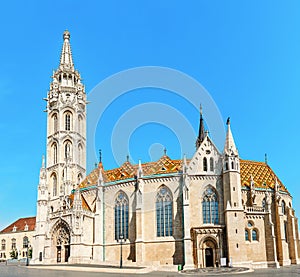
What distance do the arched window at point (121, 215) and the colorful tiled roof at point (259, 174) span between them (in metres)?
17.4

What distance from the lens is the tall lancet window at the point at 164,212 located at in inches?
2217

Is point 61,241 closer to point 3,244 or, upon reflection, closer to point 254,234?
point 254,234

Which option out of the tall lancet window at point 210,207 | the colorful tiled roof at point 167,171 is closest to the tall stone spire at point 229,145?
the tall lancet window at point 210,207

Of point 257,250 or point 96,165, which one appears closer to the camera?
point 257,250

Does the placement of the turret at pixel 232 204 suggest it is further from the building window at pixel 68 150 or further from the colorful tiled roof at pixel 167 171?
the building window at pixel 68 150

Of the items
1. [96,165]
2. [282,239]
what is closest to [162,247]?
[282,239]

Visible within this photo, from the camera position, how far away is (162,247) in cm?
5544

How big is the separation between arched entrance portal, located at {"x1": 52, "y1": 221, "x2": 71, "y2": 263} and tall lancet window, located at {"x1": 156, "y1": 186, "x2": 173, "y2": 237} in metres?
12.5

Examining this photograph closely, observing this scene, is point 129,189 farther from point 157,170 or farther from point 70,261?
point 70,261

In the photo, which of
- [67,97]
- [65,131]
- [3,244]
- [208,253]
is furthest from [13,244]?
[208,253]

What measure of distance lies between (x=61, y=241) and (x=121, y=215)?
29.5 ft

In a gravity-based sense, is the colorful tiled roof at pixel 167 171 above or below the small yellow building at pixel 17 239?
above

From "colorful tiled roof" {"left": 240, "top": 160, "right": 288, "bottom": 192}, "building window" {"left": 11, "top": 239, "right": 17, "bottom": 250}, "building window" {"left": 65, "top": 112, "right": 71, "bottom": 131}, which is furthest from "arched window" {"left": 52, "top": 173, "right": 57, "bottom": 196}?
"building window" {"left": 11, "top": 239, "right": 17, "bottom": 250}

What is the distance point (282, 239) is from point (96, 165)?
32.1 m
